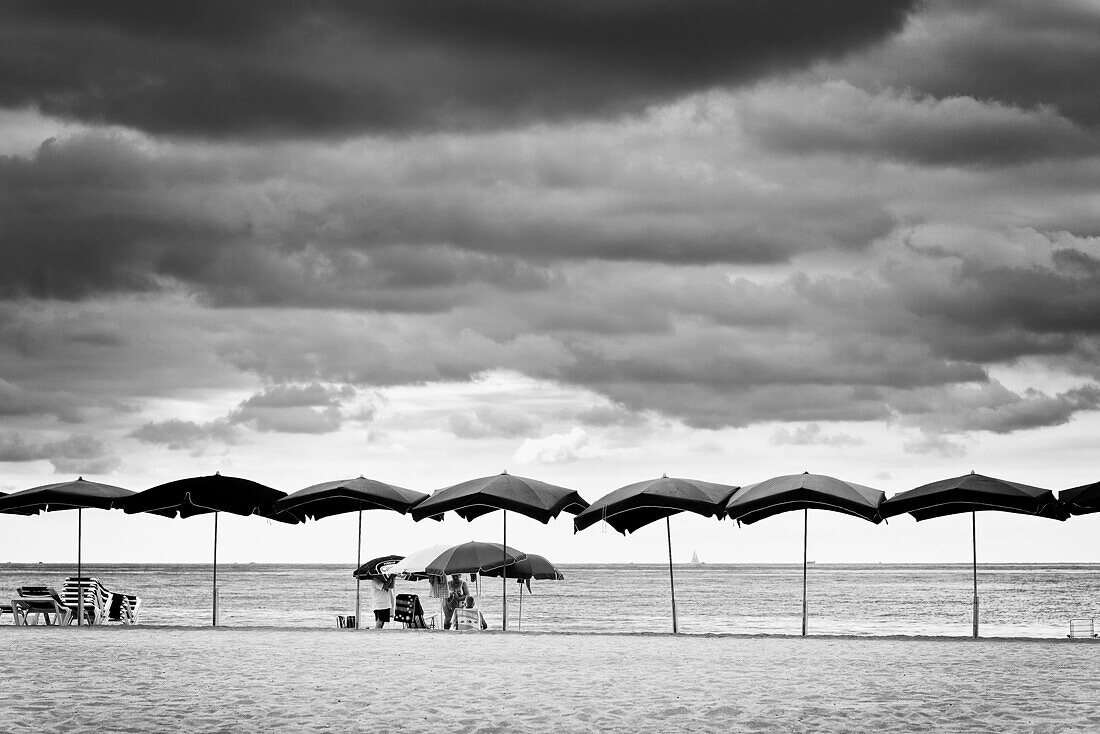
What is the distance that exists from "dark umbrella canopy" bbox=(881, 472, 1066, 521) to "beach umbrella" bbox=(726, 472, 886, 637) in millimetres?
360

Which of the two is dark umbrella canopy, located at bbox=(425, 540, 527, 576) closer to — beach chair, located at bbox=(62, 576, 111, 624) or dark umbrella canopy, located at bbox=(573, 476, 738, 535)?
dark umbrella canopy, located at bbox=(573, 476, 738, 535)

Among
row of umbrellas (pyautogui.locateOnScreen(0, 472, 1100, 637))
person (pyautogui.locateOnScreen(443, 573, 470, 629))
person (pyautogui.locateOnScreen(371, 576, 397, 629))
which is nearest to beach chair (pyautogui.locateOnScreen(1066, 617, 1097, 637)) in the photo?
row of umbrellas (pyautogui.locateOnScreen(0, 472, 1100, 637))

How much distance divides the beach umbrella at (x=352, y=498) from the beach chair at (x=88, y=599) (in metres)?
4.89

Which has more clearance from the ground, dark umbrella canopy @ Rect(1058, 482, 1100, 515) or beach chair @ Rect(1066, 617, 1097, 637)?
dark umbrella canopy @ Rect(1058, 482, 1100, 515)

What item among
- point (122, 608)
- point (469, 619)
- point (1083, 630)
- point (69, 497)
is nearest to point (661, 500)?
point (469, 619)

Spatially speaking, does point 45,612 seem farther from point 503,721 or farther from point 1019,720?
point 1019,720

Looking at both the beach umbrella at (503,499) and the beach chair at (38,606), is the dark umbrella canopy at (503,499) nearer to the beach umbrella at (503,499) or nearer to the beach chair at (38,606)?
the beach umbrella at (503,499)

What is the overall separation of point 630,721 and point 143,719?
396cm

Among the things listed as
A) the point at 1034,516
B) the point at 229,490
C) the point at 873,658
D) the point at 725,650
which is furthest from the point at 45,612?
the point at 1034,516

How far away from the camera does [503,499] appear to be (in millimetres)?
20094

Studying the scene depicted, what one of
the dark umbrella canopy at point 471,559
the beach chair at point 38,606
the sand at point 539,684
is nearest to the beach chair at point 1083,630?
the sand at point 539,684

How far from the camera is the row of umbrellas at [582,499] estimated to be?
62.7 ft

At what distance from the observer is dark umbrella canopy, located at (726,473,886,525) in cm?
1905

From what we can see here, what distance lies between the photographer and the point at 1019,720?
33.6ft
